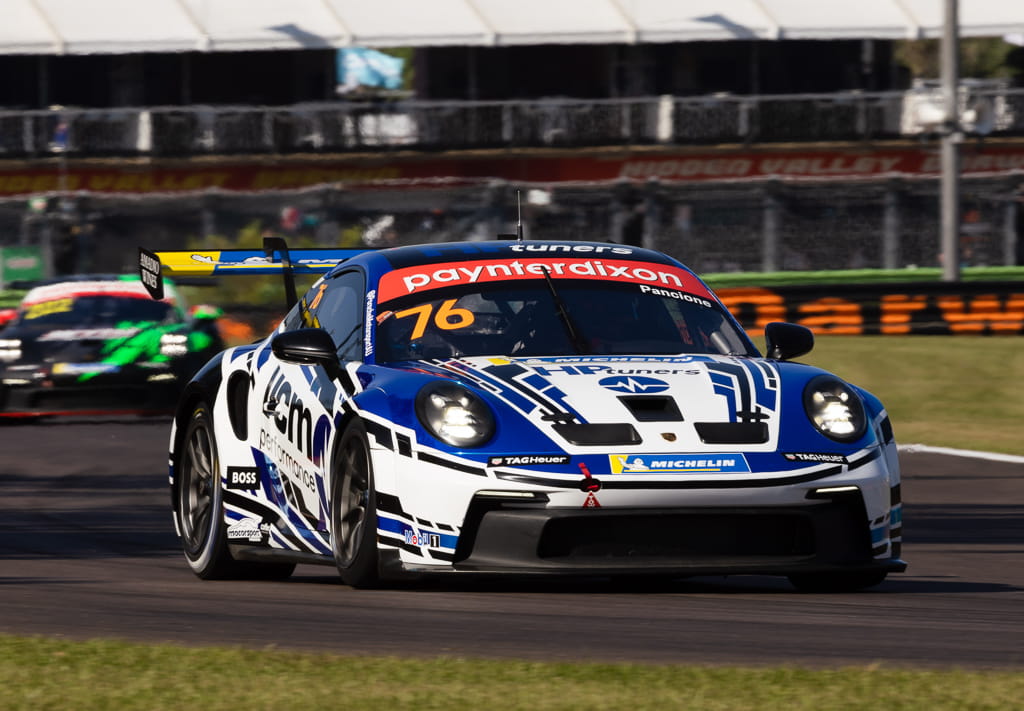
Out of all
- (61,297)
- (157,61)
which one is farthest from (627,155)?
(61,297)

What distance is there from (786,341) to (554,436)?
1334mm

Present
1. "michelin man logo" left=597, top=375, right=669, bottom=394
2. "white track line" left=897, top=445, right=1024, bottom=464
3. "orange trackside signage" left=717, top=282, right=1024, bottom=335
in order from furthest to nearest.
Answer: "orange trackside signage" left=717, top=282, right=1024, bottom=335 < "white track line" left=897, top=445, right=1024, bottom=464 < "michelin man logo" left=597, top=375, right=669, bottom=394

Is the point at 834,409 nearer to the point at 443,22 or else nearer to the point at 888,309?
the point at 888,309

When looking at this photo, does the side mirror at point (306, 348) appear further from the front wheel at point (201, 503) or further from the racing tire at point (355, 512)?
the front wheel at point (201, 503)

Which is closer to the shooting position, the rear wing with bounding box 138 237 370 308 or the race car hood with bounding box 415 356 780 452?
the race car hood with bounding box 415 356 780 452

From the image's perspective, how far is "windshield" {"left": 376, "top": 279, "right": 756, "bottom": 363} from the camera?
23.1 feet

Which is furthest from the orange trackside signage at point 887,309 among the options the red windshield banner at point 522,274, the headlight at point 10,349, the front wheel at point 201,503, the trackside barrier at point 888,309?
the red windshield banner at point 522,274

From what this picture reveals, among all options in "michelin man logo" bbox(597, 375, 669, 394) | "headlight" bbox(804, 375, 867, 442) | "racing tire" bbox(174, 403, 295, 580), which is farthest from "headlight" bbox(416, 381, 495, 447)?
"racing tire" bbox(174, 403, 295, 580)

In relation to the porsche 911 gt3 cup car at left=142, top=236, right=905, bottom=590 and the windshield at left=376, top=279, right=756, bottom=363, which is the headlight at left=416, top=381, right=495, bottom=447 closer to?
the porsche 911 gt3 cup car at left=142, top=236, right=905, bottom=590

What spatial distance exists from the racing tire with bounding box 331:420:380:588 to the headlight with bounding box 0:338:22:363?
11.7 metres

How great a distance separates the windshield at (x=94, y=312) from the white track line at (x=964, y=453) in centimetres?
681

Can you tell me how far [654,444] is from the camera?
20.1 feet

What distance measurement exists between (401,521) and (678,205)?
106ft

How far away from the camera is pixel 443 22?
129 ft
